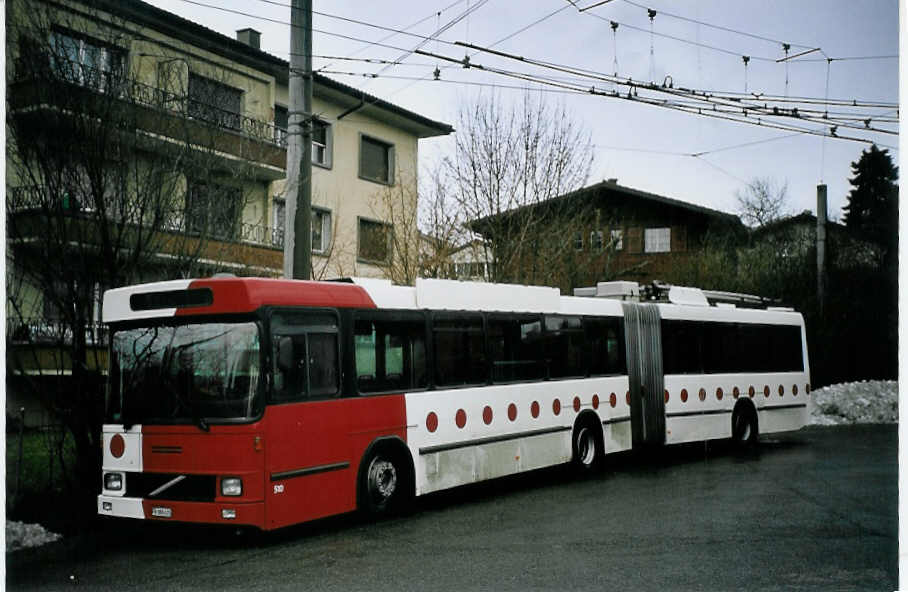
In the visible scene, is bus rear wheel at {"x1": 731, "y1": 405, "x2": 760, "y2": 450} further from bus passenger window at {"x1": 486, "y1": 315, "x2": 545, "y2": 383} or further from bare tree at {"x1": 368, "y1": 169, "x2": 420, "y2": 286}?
bare tree at {"x1": 368, "y1": 169, "x2": 420, "y2": 286}

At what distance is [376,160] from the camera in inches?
853

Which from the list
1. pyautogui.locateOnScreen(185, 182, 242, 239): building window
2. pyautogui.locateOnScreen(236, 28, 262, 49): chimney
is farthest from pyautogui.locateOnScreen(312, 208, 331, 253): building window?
pyautogui.locateOnScreen(185, 182, 242, 239): building window

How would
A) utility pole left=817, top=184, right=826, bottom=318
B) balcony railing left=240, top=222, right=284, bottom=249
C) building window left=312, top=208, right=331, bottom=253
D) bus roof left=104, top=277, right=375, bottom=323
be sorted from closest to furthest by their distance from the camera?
bus roof left=104, top=277, right=375, bottom=323, balcony railing left=240, top=222, right=284, bottom=249, utility pole left=817, top=184, right=826, bottom=318, building window left=312, top=208, right=331, bottom=253

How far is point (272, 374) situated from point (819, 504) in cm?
585

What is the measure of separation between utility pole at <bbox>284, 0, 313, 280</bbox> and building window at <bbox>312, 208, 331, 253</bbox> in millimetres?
9421

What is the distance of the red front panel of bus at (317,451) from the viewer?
28.6ft

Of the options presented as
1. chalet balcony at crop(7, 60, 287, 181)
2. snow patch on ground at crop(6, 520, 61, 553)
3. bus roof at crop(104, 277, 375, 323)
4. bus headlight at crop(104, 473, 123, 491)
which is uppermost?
chalet balcony at crop(7, 60, 287, 181)

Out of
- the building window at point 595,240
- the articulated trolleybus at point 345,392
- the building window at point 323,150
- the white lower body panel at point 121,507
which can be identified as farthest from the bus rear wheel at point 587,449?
the building window at point 595,240

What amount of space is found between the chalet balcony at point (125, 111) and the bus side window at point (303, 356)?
106 inches

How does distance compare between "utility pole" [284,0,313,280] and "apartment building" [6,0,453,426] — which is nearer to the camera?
"apartment building" [6,0,453,426]

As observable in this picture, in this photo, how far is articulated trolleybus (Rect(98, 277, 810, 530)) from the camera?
8711 mm

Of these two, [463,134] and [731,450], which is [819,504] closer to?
[731,450]

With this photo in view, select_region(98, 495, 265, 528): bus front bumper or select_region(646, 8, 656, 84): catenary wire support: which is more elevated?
select_region(646, 8, 656, 84): catenary wire support

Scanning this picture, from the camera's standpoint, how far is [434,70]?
1286 cm
